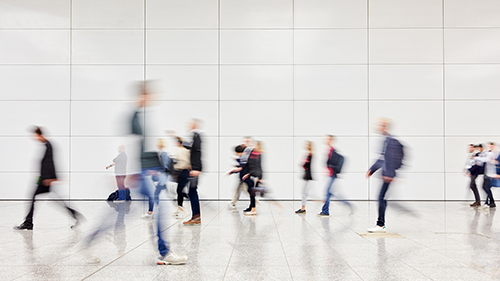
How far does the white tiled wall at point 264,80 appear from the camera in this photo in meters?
14.3

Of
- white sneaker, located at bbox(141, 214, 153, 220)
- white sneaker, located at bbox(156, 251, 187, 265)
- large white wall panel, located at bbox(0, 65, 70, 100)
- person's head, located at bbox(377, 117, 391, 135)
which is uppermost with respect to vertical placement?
large white wall panel, located at bbox(0, 65, 70, 100)

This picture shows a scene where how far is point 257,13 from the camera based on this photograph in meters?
14.5

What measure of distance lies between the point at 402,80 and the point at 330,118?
9.65 ft

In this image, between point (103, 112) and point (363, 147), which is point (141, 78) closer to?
point (103, 112)

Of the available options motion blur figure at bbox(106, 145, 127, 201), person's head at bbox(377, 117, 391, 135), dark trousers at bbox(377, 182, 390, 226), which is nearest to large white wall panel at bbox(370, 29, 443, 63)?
person's head at bbox(377, 117, 391, 135)

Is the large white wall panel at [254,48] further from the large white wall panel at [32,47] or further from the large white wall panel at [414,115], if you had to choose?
the large white wall panel at [32,47]

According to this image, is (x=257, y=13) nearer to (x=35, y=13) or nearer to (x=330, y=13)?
(x=330, y=13)

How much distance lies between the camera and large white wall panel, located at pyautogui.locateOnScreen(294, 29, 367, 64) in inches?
567

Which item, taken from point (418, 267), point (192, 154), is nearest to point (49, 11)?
point (192, 154)

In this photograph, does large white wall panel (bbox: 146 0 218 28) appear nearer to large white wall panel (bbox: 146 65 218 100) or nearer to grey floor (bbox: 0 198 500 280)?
large white wall panel (bbox: 146 65 218 100)

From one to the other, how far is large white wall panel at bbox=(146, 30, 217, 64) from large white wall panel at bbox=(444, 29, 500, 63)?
8.57m

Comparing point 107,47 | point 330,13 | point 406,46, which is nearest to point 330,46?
point 330,13

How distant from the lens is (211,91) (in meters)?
14.4

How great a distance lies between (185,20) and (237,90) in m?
→ 3.21
